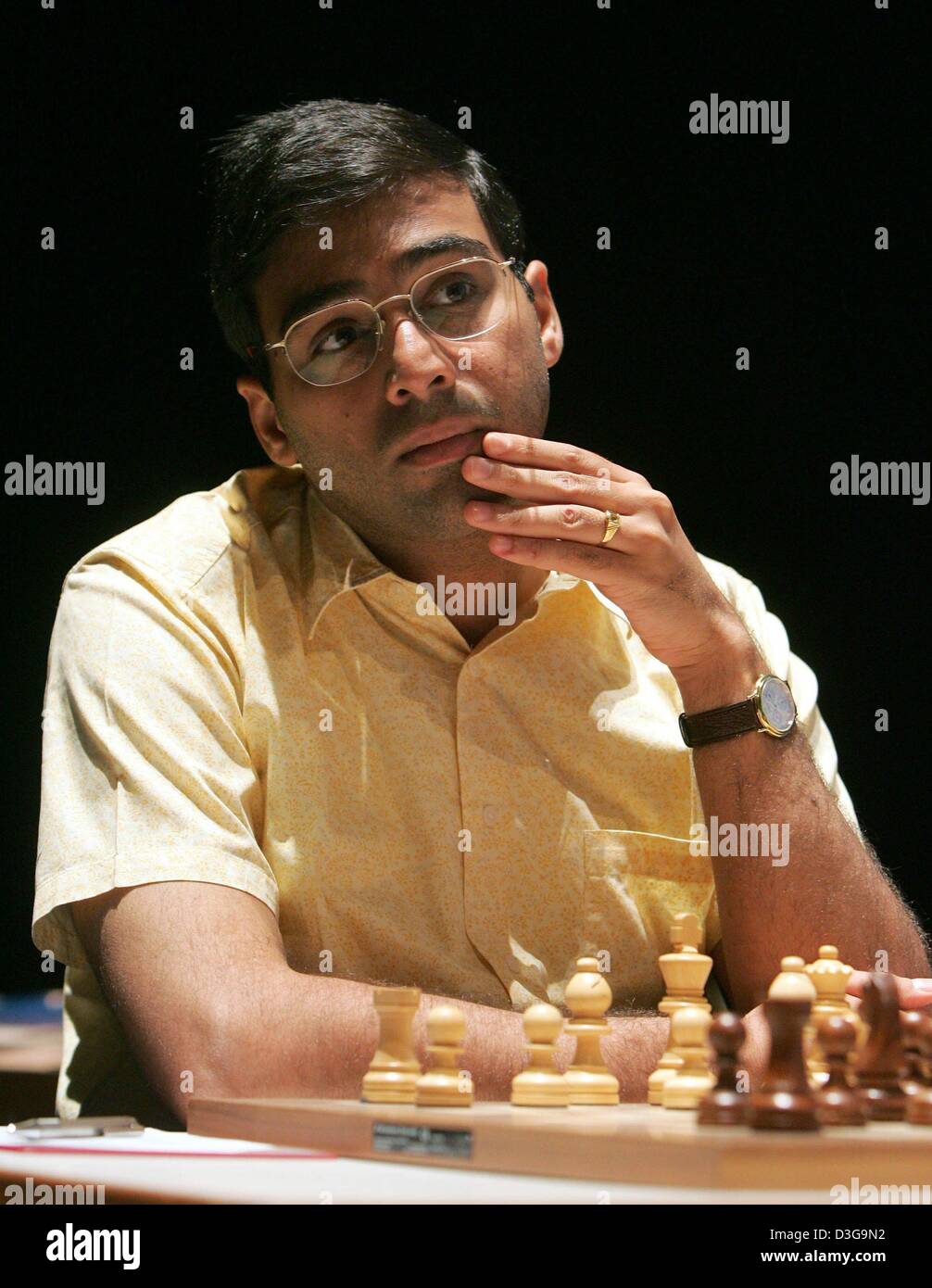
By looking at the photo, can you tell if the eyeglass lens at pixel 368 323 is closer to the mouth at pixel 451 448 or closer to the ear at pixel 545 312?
the mouth at pixel 451 448

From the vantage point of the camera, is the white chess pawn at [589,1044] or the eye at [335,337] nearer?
the white chess pawn at [589,1044]

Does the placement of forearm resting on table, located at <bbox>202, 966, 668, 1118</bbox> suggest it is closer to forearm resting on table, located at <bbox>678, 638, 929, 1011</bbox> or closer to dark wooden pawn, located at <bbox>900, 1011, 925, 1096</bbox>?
dark wooden pawn, located at <bbox>900, 1011, 925, 1096</bbox>

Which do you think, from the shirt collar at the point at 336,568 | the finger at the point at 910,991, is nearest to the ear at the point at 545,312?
the shirt collar at the point at 336,568

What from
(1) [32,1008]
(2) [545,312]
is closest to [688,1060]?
(2) [545,312]

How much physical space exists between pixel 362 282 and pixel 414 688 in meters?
0.63

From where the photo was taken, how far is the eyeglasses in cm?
241

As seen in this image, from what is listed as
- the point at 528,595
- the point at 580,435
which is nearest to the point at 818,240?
the point at 580,435

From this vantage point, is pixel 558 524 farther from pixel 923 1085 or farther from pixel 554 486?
pixel 923 1085

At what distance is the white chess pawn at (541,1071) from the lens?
4.76 ft

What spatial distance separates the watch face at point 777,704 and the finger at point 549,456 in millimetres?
366

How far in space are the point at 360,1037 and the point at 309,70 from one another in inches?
96.1
